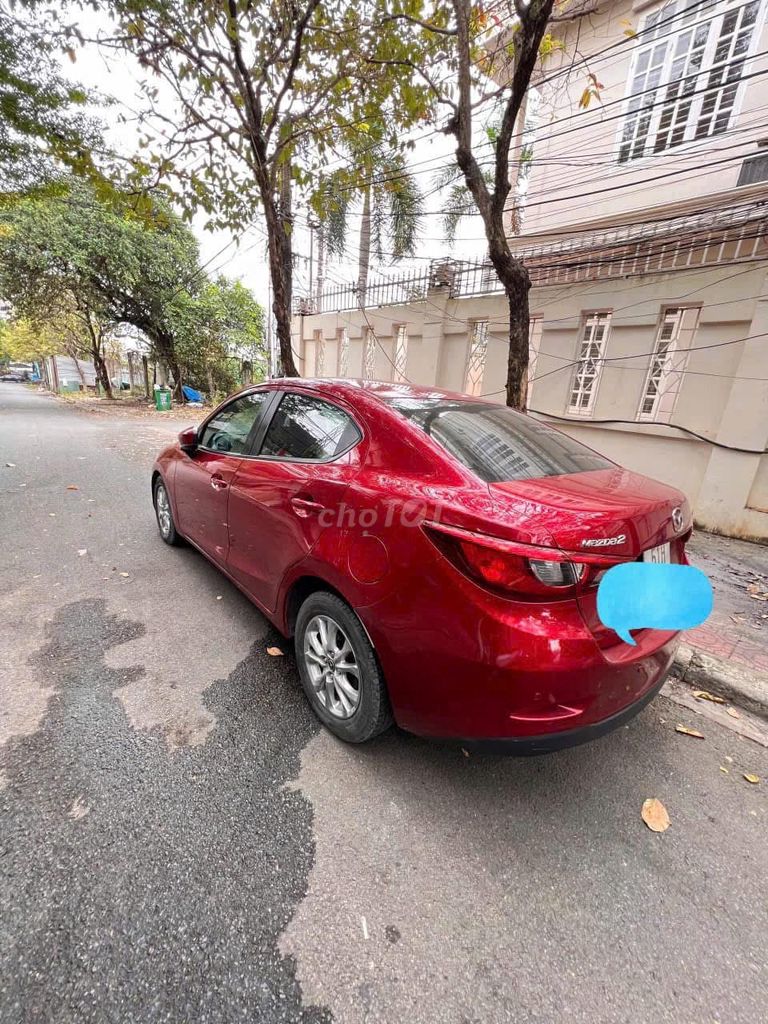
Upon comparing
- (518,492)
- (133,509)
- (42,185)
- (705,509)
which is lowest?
(133,509)

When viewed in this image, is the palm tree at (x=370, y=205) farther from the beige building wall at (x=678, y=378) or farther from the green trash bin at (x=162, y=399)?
the green trash bin at (x=162, y=399)

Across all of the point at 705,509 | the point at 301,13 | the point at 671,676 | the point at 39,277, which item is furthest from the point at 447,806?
the point at 39,277

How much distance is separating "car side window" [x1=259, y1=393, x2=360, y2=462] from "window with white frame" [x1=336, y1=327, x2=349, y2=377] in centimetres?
953

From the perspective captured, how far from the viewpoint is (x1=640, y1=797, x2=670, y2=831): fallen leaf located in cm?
176

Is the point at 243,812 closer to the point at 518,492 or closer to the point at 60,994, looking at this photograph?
the point at 60,994

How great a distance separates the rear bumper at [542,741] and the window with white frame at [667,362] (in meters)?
5.90

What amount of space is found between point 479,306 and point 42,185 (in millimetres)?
7640

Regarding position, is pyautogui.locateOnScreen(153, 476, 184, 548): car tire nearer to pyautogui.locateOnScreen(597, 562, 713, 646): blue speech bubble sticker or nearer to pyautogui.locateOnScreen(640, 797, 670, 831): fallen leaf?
pyautogui.locateOnScreen(597, 562, 713, 646): blue speech bubble sticker

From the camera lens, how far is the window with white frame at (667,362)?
5895 mm

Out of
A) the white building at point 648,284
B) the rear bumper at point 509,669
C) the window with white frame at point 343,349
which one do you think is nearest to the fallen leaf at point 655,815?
the rear bumper at point 509,669

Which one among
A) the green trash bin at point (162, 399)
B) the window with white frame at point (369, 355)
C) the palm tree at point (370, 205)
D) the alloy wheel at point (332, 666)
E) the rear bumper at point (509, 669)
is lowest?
the green trash bin at point (162, 399)

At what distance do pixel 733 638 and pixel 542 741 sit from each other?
2.49 m

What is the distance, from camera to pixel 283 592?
90.7 inches

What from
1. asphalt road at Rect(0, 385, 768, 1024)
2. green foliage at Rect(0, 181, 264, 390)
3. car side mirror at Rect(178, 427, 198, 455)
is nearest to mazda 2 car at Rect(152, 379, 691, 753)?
asphalt road at Rect(0, 385, 768, 1024)
